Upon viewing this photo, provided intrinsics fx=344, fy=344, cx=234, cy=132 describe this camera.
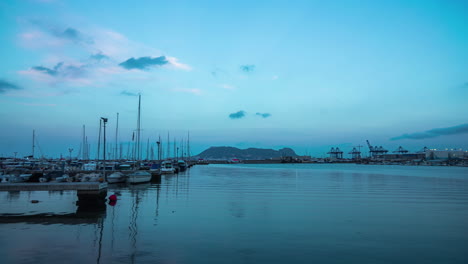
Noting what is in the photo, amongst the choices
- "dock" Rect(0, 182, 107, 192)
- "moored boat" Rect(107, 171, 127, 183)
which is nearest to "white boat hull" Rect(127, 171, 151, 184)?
"moored boat" Rect(107, 171, 127, 183)

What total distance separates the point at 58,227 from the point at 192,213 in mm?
7951

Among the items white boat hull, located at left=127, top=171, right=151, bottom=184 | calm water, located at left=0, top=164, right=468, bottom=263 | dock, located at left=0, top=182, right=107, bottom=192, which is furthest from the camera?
white boat hull, located at left=127, top=171, right=151, bottom=184

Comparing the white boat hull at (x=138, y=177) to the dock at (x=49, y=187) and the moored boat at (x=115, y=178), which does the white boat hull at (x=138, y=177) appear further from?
the dock at (x=49, y=187)

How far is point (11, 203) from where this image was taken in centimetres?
2641

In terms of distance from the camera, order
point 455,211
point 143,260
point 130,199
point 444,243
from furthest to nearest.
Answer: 1. point 130,199
2. point 455,211
3. point 444,243
4. point 143,260

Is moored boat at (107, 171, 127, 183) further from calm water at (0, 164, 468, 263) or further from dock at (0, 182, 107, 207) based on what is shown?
dock at (0, 182, 107, 207)

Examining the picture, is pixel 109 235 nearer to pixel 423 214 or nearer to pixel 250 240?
pixel 250 240

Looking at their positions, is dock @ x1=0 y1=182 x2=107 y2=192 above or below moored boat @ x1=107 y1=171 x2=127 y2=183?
above

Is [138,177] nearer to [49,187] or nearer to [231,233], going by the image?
[49,187]

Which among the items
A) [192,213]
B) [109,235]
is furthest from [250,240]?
[192,213]

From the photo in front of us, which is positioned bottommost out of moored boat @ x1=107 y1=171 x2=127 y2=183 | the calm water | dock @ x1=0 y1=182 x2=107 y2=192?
the calm water

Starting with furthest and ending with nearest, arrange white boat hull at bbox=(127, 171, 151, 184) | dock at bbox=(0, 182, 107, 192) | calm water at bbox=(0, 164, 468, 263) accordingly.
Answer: white boat hull at bbox=(127, 171, 151, 184) → dock at bbox=(0, 182, 107, 192) → calm water at bbox=(0, 164, 468, 263)

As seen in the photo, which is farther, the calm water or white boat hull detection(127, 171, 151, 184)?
white boat hull detection(127, 171, 151, 184)

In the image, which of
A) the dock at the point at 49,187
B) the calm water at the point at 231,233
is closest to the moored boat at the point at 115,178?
the calm water at the point at 231,233
